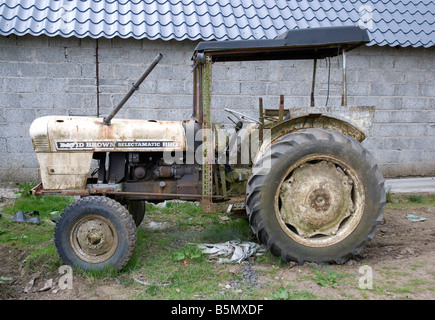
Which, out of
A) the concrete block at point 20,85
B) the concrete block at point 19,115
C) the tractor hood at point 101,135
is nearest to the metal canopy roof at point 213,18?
the concrete block at point 20,85

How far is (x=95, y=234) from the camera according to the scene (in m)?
3.53

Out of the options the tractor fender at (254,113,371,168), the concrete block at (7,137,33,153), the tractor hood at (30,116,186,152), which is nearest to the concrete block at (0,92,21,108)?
the concrete block at (7,137,33,153)

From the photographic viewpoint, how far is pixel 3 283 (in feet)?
10.8

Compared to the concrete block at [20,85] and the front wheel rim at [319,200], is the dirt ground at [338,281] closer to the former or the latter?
the front wheel rim at [319,200]

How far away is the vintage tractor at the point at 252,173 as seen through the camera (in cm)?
353

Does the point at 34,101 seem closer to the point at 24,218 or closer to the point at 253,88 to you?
the point at 24,218

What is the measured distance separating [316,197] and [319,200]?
0.04 meters

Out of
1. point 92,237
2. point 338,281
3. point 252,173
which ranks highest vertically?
point 252,173

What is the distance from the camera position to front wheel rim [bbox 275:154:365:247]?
3654 mm

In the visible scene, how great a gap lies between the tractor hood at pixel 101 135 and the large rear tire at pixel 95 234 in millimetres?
562

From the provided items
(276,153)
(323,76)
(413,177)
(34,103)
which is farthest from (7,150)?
(413,177)

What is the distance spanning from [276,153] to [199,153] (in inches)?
34.0

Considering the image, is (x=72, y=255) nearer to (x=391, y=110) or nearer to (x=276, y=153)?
(x=276, y=153)

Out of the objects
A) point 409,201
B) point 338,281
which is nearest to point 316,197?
point 338,281
